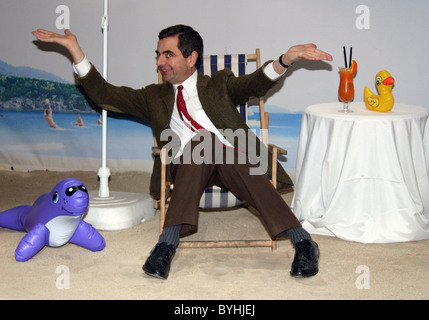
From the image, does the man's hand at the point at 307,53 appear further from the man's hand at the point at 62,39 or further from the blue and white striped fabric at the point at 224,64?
the man's hand at the point at 62,39

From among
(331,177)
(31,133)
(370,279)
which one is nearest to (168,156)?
(331,177)

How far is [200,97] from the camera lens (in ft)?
11.0

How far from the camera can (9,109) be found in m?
4.70

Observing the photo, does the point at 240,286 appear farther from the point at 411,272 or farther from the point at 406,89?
the point at 406,89

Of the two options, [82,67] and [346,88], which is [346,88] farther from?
[82,67]

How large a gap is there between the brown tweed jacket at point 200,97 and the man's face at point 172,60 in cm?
11

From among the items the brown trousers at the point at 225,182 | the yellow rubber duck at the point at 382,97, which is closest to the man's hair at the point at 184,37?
the brown trousers at the point at 225,182

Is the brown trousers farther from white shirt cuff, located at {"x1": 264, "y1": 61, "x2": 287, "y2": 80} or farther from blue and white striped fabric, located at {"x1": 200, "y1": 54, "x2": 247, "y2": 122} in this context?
blue and white striped fabric, located at {"x1": 200, "y1": 54, "x2": 247, "y2": 122}

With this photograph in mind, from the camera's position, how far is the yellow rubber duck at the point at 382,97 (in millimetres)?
3422

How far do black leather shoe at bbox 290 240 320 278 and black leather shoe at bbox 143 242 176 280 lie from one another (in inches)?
23.0

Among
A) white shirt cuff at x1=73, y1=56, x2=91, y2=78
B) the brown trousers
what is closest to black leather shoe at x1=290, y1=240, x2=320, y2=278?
the brown trousers

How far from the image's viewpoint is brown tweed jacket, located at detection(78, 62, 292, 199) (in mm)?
3303

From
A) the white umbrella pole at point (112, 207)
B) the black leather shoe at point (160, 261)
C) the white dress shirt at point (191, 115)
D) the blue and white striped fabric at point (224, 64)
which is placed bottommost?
the black leather shoe at point (160, 261)

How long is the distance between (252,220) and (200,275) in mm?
1010
